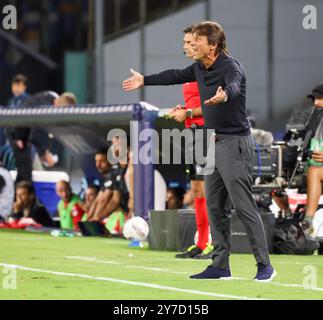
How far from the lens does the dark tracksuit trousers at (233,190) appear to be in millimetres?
10898

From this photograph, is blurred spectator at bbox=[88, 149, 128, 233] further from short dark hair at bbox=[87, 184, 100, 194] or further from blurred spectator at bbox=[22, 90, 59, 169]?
blurred spectator at bbox=[22, 90, 59, 169]

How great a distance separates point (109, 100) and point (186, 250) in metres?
19.2

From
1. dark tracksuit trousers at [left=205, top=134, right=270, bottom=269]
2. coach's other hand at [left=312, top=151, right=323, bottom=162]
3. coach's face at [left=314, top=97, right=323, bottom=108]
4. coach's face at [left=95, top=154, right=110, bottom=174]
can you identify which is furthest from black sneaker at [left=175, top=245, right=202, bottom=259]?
coach's face at [left=95, top=154, right=110, bottom=174]

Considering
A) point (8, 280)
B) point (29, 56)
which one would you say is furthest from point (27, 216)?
point (29, 56)

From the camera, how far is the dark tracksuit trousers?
10.9m

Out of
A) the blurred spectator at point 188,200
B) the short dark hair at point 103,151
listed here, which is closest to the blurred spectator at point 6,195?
the short dark hair at point 103,151

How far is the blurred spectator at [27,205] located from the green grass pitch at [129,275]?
351 centimetres

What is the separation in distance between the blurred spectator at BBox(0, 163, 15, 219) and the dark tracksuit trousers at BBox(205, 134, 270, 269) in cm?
923

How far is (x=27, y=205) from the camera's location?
65.4ft

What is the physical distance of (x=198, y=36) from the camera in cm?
1116

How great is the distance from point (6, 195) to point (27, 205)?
377 mm

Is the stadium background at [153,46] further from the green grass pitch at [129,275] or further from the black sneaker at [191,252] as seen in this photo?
the black sneaker at [191,252]

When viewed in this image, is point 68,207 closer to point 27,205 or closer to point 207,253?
point 27,205

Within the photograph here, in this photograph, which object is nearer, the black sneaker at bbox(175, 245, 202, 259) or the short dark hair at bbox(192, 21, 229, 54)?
the short dark hair at bbox(192, 21, 229, 54)
